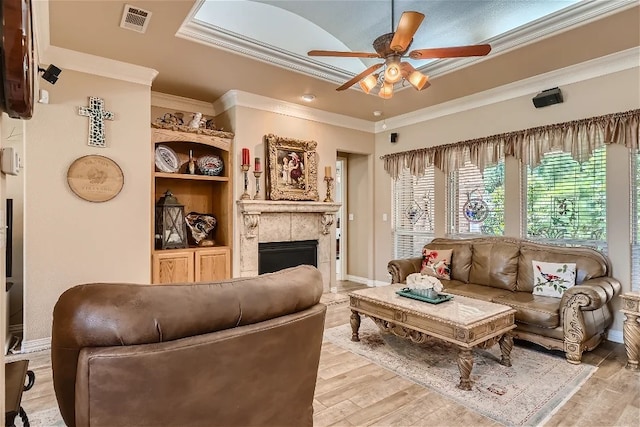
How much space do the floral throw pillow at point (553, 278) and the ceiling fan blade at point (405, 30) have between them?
2.57m

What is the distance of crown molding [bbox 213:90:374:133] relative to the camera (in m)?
4.57

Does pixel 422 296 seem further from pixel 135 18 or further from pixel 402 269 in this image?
pixel 135 18

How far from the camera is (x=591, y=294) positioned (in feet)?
9.23

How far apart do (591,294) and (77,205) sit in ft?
15.2

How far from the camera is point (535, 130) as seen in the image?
4.00 m

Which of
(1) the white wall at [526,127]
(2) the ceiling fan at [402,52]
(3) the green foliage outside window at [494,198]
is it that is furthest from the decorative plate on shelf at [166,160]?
(3) the green foliage outside window at [494,198]

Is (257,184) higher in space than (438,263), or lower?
→ higher

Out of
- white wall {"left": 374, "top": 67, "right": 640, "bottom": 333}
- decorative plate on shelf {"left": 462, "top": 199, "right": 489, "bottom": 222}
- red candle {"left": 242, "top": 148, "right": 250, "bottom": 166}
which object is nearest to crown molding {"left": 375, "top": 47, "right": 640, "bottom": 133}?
white wall {"left": 374, "top": 67, "right": 640, "bottom": 333}

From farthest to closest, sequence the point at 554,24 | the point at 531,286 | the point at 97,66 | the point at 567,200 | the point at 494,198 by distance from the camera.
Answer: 1. the point at 494,198
2. the point at 567,200
3. the point at 531,286
4. the point at 97,66
5. the point at 554,24

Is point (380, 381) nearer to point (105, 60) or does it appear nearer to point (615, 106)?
point (615, 106)

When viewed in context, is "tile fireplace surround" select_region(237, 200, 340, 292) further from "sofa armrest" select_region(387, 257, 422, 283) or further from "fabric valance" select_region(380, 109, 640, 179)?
"fabric valance" select_region(380, 109, 640, 179)

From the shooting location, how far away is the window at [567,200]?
3.59m

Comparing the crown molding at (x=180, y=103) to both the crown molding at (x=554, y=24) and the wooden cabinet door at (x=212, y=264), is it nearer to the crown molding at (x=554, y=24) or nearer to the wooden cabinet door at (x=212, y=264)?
the wooden cabinet door at (x=212, y=264)

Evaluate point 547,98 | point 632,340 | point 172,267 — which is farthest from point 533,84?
point 172,267
